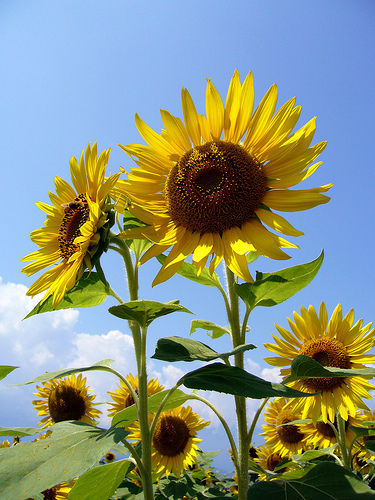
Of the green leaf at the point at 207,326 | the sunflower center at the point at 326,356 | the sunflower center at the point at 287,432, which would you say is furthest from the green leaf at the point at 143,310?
the sunflower center at the point at 287,432

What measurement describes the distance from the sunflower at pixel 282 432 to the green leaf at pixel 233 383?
3.65m

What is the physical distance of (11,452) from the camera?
1760mm

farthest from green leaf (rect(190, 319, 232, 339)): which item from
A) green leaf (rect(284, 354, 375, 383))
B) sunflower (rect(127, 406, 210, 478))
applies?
sunflower (rect(127, 406, 210, 478))

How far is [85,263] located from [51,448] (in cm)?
86

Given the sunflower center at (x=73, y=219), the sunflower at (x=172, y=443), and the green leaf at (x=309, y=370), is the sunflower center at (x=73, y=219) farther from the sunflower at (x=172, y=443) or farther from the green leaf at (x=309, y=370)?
the sunflower at (x=172, y=443)

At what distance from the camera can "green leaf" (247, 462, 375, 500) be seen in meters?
1.60

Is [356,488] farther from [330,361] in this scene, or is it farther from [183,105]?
[183,105]

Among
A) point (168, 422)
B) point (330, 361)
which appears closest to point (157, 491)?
point (168, 422)

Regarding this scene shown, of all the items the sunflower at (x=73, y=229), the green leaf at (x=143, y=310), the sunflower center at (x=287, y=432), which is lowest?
the sunflower center at (x=287, y=432)

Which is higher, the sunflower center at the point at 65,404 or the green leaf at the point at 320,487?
the sunflower center at the point at 65,404

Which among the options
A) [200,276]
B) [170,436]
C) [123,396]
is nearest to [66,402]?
[123,396]

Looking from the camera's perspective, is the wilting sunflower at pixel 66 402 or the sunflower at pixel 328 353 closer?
the sunflower at pixel 328 353

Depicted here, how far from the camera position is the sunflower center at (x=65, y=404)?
4934 millimetres

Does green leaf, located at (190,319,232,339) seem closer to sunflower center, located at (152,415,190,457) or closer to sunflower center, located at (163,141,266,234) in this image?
sunflower center, located at (163,141,266,234)
